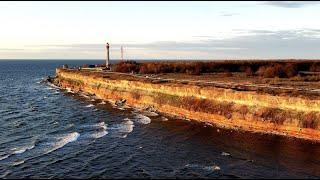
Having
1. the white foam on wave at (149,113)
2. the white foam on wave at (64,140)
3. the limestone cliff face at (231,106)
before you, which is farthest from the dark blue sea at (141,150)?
the white foam on wave at (149,113)

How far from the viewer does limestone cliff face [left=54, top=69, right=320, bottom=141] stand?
31.1 metres

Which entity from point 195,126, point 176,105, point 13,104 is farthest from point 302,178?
point 13,104

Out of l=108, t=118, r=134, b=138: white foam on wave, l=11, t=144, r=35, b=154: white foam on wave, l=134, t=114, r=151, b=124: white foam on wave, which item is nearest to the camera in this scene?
l=11, t=144, r=35, b=154: white foam on wave

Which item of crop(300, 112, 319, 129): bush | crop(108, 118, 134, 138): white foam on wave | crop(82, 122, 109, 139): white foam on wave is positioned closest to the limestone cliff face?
crop(300, 112, 319, 129): bush

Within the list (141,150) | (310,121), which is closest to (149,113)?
(141,150)

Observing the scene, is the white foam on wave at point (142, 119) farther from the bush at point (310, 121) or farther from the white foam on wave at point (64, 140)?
the bush at point (310, 121)

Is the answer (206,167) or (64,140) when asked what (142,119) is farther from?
(206,167)

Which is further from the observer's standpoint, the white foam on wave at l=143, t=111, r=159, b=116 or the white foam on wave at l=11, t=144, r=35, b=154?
the white foam on wave at l=143, t=111, r=159, b=116

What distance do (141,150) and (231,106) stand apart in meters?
11.4

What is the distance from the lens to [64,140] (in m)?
31.8

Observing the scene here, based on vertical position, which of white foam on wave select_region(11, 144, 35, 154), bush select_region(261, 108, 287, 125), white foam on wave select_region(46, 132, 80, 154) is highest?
bush select_region(261, 108, 287, 125)

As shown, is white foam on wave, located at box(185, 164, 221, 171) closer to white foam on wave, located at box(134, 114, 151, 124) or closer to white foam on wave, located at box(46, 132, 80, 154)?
white foam on wave, located at box(46, 132, 80, 154)

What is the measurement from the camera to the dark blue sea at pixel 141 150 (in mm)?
23734

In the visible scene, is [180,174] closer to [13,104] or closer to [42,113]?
[42,113]
